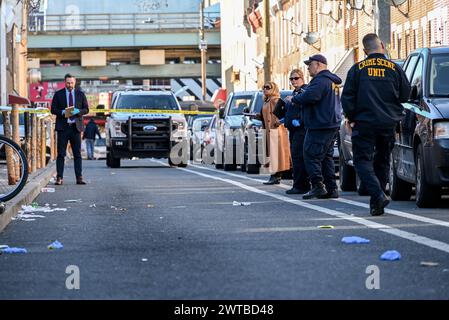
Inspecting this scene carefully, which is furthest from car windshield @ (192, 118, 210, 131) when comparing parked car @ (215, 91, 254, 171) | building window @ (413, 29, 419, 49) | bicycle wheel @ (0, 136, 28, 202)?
bicycle wheel @ (0, 136, 28, 202)

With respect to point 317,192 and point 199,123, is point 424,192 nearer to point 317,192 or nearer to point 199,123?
point 317,192

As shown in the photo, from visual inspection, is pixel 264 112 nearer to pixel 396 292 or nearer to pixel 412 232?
pixel 412 232

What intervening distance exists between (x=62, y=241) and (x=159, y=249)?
51.9 inches

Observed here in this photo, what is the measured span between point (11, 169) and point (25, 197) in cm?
166

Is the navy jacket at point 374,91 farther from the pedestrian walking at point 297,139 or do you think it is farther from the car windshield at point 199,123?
the car windshield at point 199,123

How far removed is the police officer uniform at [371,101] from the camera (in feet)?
50.7

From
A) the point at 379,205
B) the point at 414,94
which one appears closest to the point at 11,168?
the point at 379,205

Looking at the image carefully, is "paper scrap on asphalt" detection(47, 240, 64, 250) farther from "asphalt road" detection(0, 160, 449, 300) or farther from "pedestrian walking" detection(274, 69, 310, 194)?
"pedestrian walking" detection(274, 69, 310, 194)

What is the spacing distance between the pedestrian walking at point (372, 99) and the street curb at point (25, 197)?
3499mm

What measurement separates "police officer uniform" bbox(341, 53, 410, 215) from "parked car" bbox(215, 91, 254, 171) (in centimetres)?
1656

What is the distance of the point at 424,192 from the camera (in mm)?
16375

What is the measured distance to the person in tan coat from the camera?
2444 cm

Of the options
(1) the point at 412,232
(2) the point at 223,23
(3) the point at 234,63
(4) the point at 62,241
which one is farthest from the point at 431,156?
(2) the point at 223,23

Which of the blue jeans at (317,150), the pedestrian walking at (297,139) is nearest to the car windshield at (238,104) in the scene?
the pedestrian walking at (297,139)
